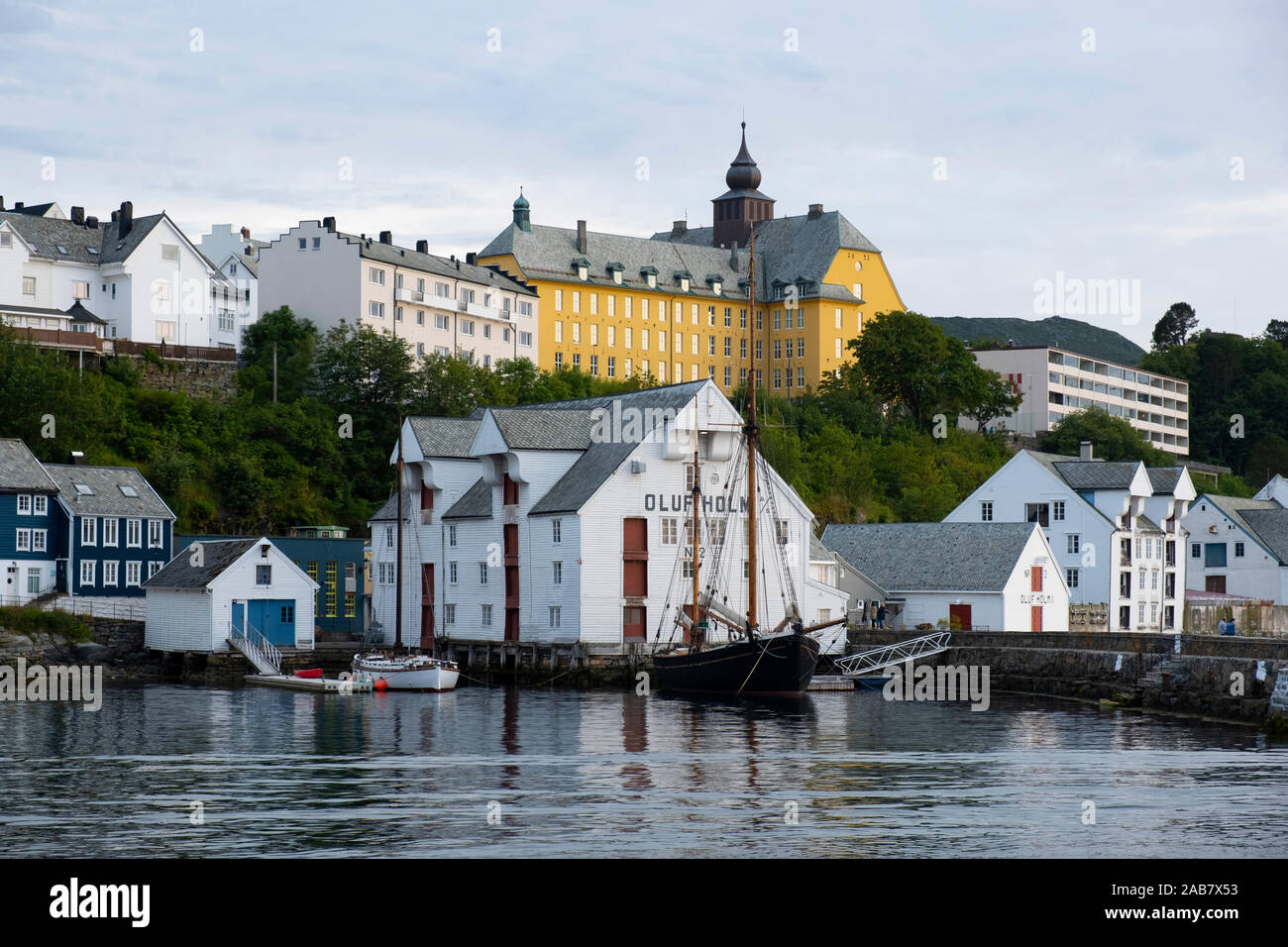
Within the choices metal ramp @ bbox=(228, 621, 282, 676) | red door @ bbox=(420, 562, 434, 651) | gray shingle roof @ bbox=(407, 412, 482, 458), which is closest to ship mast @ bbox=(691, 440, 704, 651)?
gray shingle roof @ bbox=(407, 412, 482, 458)

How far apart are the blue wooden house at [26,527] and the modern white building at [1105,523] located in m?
47.3

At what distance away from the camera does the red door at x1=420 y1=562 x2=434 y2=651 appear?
76.6m

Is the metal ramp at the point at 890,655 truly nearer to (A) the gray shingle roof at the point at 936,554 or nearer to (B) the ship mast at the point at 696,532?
(B) the ship mast at the point at 696,532

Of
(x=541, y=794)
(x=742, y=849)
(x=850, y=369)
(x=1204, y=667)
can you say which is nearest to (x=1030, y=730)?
(x=1204, y=667)

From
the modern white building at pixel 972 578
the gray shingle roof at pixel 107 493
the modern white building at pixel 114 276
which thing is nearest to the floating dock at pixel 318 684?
the gray shingle roof at pixel 107 493

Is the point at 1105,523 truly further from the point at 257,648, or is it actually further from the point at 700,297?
the point at 700,297

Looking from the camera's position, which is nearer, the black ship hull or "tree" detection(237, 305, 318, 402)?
the black ship hull

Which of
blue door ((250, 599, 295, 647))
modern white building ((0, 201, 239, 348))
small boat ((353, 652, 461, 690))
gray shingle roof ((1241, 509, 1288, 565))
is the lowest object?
small boat ((353, 652, 461, 690))

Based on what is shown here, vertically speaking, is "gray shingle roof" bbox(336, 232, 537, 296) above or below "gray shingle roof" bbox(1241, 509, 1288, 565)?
above

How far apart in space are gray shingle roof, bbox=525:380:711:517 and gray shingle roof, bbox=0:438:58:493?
73.9 ft

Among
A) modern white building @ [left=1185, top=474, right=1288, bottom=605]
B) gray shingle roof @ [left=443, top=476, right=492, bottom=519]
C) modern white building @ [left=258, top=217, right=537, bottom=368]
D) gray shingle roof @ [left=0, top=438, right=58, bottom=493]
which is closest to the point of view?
gray shingle roof @ [left=443, top=476, right=492, bottom=519]

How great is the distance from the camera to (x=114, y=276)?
4124 inches

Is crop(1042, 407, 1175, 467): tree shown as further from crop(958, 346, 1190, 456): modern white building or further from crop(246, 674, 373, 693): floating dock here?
crop(246, 674, 373, 693): floating dock
